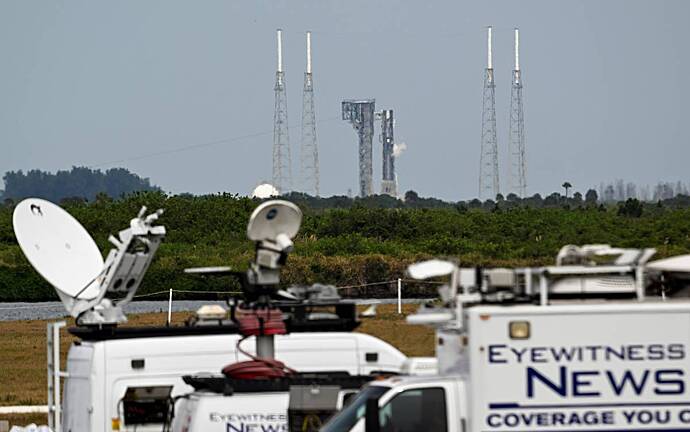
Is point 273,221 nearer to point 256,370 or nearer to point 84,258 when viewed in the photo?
point 256,370

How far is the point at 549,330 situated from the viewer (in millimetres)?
10133

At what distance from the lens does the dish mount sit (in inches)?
618

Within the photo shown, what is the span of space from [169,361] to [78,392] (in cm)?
95

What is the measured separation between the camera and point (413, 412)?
10586 mm

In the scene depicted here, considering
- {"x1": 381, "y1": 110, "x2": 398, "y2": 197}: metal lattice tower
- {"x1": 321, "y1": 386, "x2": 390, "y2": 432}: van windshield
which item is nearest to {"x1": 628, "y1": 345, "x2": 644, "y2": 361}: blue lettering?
{"x1": 321, "y1": 386, "x2": 390, "y2": 432}: van windshield

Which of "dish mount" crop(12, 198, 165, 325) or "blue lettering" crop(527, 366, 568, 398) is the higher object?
"dish mount" crop(12, 198, 165, 325)

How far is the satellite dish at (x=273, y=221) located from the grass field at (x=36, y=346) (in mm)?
8383

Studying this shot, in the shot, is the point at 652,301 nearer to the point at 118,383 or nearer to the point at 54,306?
the point at 118,383

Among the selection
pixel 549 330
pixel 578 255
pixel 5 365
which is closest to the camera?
pixel 549 330

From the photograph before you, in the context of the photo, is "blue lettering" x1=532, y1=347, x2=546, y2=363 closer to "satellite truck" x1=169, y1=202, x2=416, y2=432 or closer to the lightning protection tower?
"satellite truck" x1=169, y1=202, x2=416, y2=432

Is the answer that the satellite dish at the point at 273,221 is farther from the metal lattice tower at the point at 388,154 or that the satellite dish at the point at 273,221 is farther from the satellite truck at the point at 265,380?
the metal lattice tower at the point at 388,154

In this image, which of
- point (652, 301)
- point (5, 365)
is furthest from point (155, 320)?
point (652, 301)

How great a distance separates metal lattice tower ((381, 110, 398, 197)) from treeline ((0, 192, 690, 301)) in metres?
40.1

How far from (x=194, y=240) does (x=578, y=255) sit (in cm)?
5774
